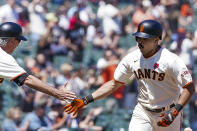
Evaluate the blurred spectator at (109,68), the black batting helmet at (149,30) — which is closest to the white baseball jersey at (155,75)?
the black batting helmet at (149,30)

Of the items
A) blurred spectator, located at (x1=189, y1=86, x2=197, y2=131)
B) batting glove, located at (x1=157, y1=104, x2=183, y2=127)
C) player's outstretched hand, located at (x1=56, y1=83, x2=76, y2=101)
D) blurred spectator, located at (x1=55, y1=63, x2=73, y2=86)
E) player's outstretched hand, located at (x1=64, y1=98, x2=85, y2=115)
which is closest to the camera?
player's outstretched hand, located at (x1=56, y1=83, x2=76, y2=101)

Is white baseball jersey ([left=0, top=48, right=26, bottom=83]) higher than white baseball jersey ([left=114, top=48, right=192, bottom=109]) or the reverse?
higher

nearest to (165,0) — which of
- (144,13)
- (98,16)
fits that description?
(144,13)

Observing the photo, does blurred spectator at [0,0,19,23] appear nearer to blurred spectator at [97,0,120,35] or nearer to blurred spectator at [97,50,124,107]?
blurred spectator at [97,0,120,35]

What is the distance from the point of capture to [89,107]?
1188cm

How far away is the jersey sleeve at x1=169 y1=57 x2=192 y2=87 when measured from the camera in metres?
6.11

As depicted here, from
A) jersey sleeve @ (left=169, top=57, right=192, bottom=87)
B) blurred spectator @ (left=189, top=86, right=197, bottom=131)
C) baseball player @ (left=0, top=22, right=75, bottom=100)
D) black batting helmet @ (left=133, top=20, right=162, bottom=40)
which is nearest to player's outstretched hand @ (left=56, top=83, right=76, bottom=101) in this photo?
baseball player @ (left=0, top=22, right=75, bottom=100)

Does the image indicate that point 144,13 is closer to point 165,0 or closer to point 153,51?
point 165,0

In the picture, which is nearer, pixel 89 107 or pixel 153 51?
pixel 153 51

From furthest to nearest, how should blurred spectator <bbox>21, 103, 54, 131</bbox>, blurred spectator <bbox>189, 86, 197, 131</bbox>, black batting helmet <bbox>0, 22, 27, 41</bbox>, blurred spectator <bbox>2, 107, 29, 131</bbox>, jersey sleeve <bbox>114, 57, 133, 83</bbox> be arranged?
blurred spectator <bbox>189, 86, 197, 131</bbox>, blurred spectator <bbox>2, 107, 29, 131</bbox>, blurred spectator <bbox>21, 103, 54, 131</bbox>, jersey sleeve <bbox>114, 57, 133, 83</bbox>, black batting helmet <bbox>0, 22, 27, 41</bbox>

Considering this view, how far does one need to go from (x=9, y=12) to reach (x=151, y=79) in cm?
671

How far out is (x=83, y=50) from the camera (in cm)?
1286

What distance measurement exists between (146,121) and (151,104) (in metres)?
0.25

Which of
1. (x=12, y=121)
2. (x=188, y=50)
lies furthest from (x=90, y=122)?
(x=188, y=50)
